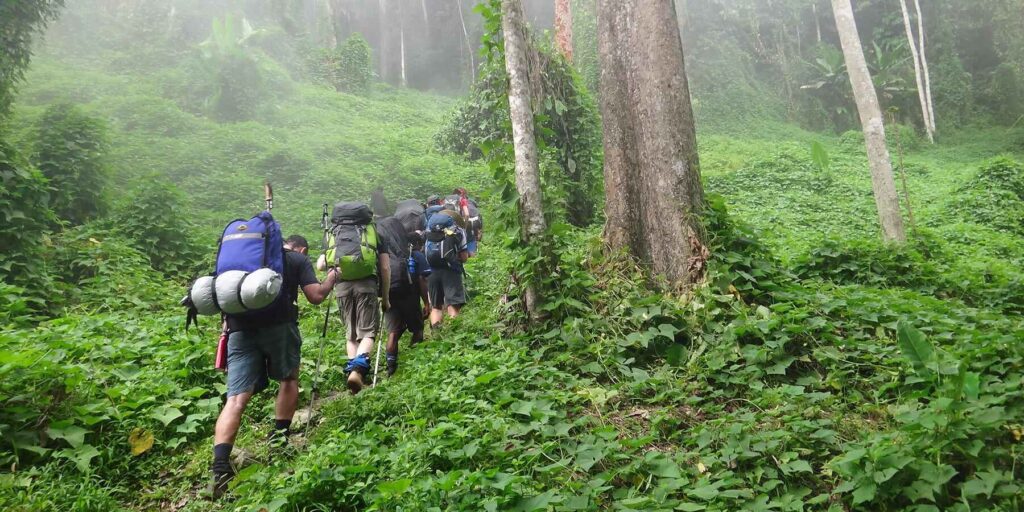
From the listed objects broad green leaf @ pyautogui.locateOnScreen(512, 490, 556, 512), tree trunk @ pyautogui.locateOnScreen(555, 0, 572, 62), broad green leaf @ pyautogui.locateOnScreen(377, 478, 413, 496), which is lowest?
broad green leaf @ pyautogui.locateOnScreen(512, 490, 556, 512)

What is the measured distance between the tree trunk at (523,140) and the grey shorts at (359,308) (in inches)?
55.7

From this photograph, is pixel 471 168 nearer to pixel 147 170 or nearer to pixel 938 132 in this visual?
pixel 147 170

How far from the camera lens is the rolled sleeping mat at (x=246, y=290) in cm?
338

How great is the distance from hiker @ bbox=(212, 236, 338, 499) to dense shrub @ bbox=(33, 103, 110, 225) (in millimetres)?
7160

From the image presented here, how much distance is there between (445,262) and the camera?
247 inches

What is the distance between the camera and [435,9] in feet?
111

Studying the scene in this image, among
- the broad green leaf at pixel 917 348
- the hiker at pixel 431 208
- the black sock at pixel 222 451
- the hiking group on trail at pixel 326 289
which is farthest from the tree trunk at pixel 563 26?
the black sock at pixel 222 451

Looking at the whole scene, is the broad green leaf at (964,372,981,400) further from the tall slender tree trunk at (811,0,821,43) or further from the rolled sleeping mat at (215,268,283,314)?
the tall slender tree trunk at (811,0,821,43)

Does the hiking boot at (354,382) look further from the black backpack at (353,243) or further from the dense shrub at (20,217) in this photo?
the dense shrub at (20,217)

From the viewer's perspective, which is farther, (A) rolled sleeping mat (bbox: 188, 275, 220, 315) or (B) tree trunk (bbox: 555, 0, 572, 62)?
(B) tree trunk (bbox: 555, 0, 572, 62)

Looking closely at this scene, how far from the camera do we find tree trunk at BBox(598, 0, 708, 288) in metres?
4.86

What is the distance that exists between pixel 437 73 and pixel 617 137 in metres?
31.9

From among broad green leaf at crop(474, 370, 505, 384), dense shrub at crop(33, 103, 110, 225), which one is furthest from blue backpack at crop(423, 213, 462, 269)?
dense shrub at crop(33, 103, 110, 225)

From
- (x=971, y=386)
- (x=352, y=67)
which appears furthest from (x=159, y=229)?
(x=352, y=67)
